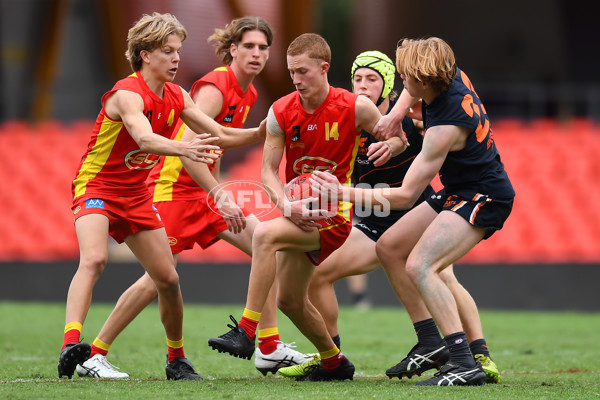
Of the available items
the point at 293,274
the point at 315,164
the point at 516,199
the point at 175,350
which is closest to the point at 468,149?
the point at 315,164

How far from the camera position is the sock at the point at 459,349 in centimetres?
530

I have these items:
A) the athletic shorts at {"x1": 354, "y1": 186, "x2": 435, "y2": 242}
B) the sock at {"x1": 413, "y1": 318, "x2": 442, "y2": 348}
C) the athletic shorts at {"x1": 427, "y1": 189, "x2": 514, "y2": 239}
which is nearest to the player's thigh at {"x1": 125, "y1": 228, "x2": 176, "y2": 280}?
the athletic shorts at {"x1": 354, "y1": 186, "x2": 435, "y2": 242}

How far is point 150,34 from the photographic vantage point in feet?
18.3

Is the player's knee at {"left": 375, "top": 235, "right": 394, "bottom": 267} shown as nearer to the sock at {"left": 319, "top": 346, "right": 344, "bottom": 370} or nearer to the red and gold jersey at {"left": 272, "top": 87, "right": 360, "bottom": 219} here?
the red and gold jersey at {"left": 272, "top": 87, "right": 360, "bottom": 219}

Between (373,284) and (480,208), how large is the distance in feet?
24.4

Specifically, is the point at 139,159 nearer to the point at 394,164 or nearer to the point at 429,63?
the point at 394,164

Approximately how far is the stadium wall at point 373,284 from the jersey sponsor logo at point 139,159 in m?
6.99

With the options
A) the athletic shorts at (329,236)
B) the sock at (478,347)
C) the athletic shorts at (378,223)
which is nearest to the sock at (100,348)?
the athletic shorts at (329,236)

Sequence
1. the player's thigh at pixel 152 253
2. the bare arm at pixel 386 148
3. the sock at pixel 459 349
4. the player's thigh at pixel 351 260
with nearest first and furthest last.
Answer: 1. the sock at pixel 459 349
2. the bare arm at pixel 386 148
3. the player's thigh at pixel 152 253
4. the player's thigh at pixel 351 260

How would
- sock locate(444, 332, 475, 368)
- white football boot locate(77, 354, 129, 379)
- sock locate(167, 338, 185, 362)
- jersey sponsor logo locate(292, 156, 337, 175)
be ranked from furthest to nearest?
sock locate(167, 338, 185, 362), white football boot locate(77, 354, 129, 379), jersey sponsor logo locate(292, 156, 337, 175), sock locate(444, 332, 475, 368)

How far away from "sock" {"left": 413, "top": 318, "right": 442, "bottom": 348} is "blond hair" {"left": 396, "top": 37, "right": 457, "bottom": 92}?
5.43 ft

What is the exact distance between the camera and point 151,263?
5.66m

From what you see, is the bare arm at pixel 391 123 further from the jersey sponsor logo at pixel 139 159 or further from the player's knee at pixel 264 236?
the jersey sponsor logo at pixel 139 159

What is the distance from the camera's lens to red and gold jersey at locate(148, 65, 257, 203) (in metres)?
6.48
